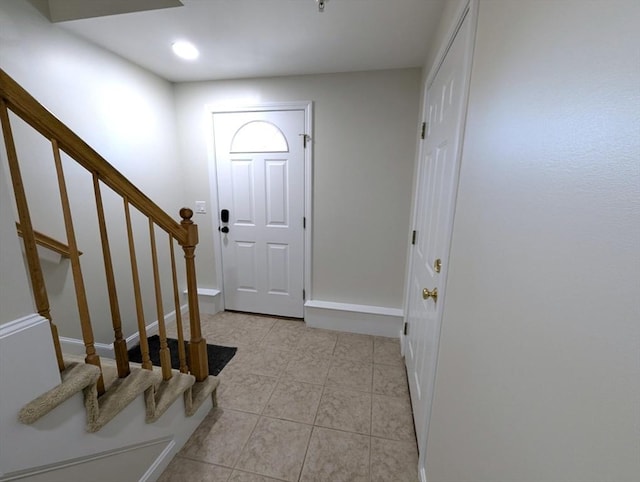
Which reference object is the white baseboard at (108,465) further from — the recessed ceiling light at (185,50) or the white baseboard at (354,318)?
the recessed ceiling light at (185,50)

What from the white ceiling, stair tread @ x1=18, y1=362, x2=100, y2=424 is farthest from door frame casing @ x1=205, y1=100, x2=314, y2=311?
stair tread @ x1=18, y1=362, x2=100, y2=424

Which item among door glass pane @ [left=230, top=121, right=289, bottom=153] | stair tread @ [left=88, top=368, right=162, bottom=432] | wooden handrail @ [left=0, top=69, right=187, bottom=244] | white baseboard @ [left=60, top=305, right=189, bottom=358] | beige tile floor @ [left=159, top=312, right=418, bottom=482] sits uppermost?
door glass pane @ [left=230, top=121, right=289, bottom=153]

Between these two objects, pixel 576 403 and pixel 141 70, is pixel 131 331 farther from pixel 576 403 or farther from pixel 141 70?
pixel 576 403

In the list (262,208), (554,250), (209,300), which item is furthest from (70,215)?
(209,300)

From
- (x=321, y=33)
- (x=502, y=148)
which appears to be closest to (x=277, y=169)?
(x=321, y=33)

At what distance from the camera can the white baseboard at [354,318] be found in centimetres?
254

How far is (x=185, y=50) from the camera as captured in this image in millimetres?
1976

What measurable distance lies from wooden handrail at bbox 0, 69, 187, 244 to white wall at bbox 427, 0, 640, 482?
130 cm

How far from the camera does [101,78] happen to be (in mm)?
1990

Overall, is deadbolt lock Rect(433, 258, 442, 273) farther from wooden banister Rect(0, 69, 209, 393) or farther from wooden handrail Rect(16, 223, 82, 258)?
wooden handrail Rect(16, 223, 82, 258)

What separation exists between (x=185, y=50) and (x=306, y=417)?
264cm

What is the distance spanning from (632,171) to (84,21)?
101 inches

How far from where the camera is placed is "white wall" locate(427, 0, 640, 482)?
34cm

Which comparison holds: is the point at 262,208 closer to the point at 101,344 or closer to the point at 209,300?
the point at 209,300
